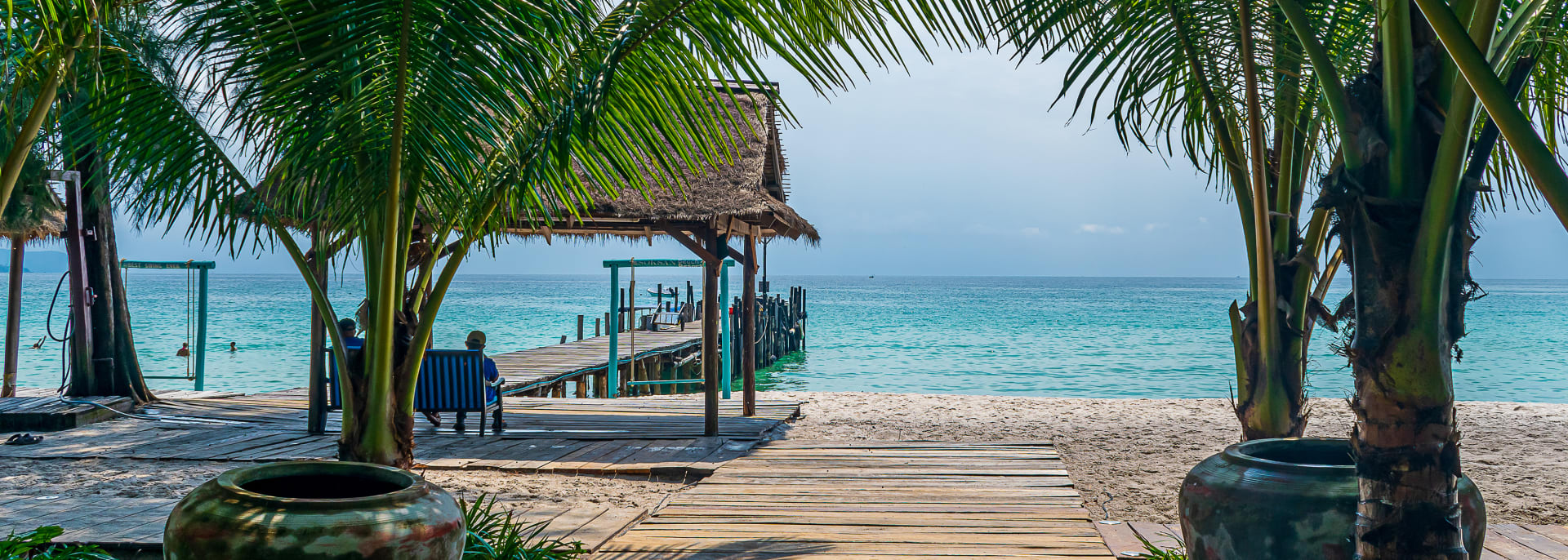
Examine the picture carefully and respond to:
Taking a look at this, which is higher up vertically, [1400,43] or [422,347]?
[1400,43]

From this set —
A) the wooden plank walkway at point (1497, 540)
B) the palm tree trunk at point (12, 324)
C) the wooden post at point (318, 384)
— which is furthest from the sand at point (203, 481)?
the palm tree trunk at point (12, 324)

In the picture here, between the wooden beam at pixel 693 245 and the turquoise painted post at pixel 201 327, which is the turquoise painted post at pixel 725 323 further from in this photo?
the turquoise painted post at pixel 201 327

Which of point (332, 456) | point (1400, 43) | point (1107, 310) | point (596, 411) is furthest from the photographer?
point (1107, 310)

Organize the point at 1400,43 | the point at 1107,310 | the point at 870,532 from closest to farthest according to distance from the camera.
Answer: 1. the point at 1400,43
2. the point at 870,532
3. the point at 1107,310

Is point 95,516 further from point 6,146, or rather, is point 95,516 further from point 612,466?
point 6,146

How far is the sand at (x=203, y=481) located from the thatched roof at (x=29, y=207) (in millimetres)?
3492

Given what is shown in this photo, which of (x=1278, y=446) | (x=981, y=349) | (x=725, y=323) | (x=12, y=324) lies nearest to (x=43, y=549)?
(x=1278, y=446)

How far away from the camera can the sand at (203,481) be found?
5.19 meters

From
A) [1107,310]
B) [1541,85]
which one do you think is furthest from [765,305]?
[1107,310]

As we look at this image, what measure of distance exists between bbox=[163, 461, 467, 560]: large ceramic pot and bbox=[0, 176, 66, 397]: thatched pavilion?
305 inches

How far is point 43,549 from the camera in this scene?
3699 millimetres

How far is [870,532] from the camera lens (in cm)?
413

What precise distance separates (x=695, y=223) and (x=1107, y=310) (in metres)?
55.4

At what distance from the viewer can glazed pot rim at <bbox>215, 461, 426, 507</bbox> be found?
2.32m
